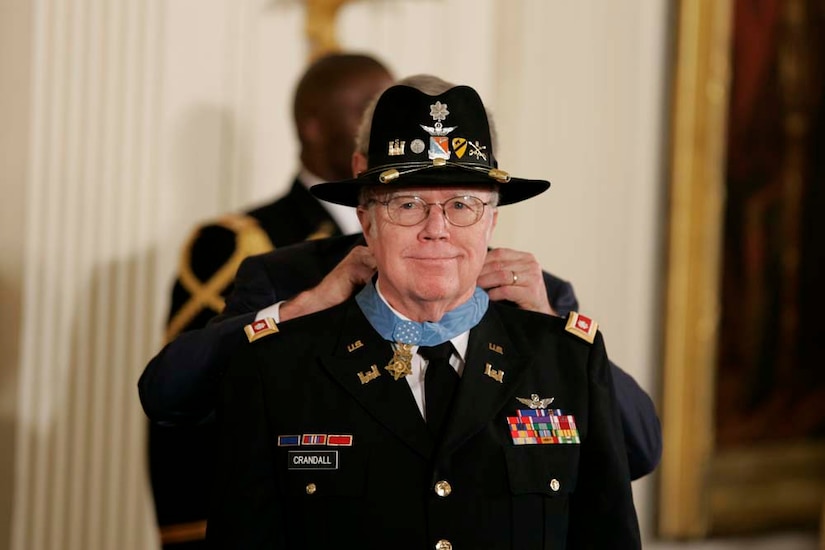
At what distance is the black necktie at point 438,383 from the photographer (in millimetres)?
1975

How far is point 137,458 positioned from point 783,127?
2.95 meters

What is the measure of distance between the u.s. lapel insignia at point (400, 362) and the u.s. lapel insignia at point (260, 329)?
0.67ft

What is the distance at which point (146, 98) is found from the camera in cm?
380

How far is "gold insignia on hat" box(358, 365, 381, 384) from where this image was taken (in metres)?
1.99

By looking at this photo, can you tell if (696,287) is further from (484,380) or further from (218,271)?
(484,380)

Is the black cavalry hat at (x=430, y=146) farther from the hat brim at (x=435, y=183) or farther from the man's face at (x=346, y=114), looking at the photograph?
the man's face at (x=346, y=114)

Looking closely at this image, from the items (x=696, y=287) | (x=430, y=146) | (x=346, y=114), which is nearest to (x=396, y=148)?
(x=430, y=146)

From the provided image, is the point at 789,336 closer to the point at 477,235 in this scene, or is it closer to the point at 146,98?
the point at 146,98

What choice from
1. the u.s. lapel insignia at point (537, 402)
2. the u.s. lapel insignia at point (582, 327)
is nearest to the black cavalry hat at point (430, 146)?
the u.s. lapel insignia at point (582, 327)

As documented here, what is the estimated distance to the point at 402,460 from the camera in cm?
193

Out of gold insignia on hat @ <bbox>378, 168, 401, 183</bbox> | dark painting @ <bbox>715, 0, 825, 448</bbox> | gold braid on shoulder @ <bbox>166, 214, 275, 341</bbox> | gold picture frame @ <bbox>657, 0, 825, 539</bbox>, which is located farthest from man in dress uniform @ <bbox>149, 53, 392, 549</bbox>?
dark painting @ <bbox>715, 0, 825, 448</bbox>

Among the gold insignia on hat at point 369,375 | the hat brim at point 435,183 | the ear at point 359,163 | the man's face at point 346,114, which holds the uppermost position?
the man's face at point 346,114

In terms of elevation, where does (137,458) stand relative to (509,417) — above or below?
below

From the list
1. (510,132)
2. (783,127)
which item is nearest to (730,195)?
(783,127)
